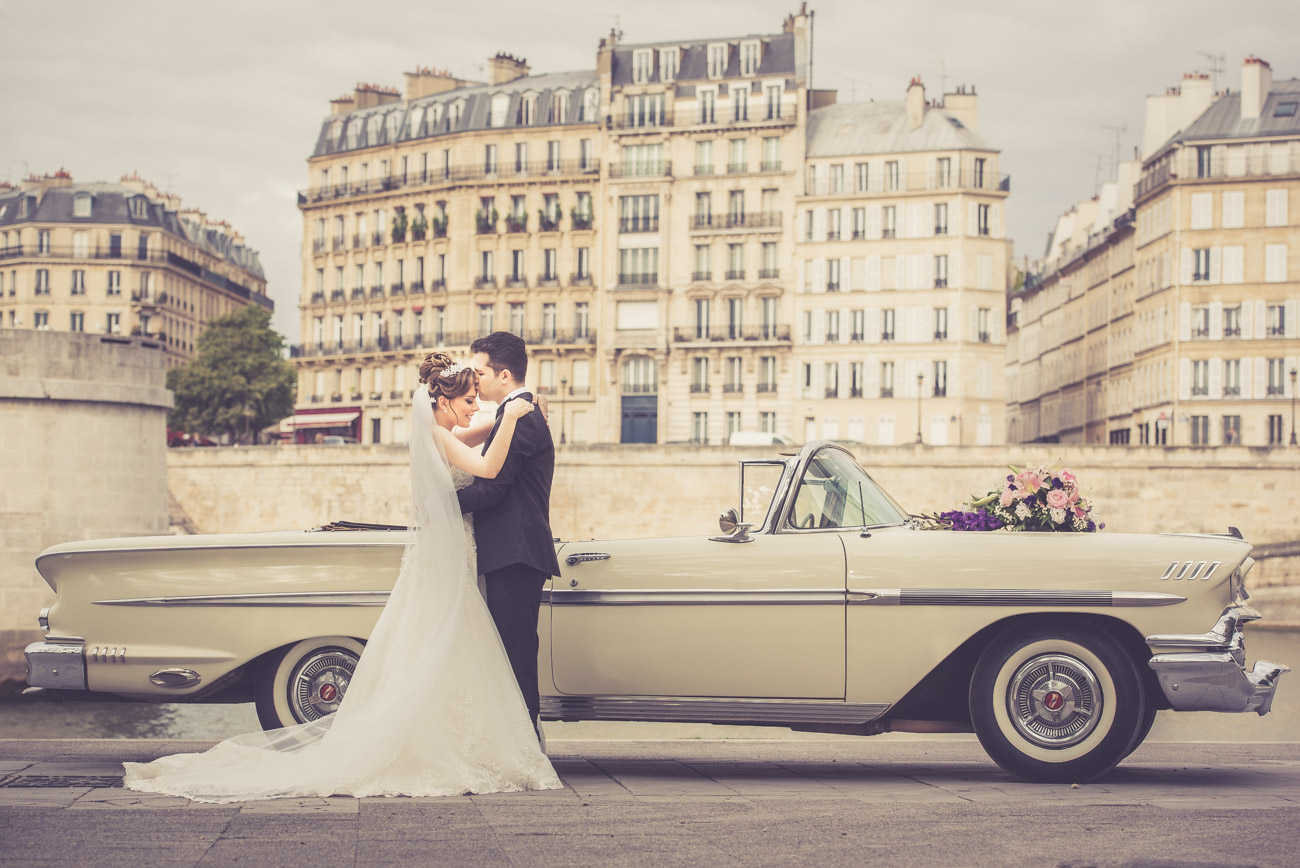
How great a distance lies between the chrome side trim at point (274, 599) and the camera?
7.62m

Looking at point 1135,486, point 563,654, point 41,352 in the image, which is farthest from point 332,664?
point 1135,486

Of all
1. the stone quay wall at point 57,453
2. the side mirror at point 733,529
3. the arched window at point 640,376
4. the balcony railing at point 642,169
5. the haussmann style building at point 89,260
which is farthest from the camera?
the haussmann style building at point 89,260

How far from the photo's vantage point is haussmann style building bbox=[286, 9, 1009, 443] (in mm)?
64250

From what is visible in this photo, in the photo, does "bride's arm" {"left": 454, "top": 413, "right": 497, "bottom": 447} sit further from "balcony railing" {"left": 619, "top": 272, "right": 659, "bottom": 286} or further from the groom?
"balcony railing" {"left": 619, "top": 272, "right": 659, "bottom": 286}

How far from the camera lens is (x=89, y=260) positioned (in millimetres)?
86500

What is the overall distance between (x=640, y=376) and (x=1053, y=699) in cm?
6013

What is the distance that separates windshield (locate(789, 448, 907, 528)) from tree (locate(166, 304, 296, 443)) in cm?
6933

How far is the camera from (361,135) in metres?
76.4

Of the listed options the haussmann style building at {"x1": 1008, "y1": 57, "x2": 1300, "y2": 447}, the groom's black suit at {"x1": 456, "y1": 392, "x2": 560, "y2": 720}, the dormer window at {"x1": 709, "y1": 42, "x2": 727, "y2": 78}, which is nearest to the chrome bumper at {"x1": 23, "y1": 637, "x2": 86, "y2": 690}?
the groom's black suit at {"x1": 456, "y1": 392, "x2": 560, "y2": 720}

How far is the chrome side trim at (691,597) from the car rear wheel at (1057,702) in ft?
2.70

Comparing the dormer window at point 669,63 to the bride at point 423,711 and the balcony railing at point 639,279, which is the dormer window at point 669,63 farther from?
the bride at point 423,711

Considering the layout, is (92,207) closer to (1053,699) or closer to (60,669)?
(60,669)

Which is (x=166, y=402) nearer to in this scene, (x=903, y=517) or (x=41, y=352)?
(x=41, y=352)

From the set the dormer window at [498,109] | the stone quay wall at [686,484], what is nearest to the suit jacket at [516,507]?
the stone quay wall at [686,484]
